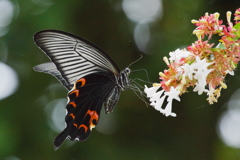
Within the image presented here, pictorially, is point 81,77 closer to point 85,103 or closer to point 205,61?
point 85,103

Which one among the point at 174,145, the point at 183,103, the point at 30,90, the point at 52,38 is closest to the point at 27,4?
the point at 30,90

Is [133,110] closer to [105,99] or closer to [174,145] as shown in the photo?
[174,145]

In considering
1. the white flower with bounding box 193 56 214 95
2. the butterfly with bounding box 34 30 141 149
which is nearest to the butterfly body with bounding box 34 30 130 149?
the butterfly with bounding box 34 30 141 149

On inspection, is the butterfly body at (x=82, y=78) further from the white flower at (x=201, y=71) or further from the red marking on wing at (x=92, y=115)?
the white flower at (x=201, y=71)

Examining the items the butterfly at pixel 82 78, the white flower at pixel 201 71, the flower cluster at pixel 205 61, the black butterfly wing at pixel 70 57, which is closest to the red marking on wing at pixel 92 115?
the butterfly at pixel 82 78

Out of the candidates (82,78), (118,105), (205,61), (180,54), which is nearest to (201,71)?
(205,61)

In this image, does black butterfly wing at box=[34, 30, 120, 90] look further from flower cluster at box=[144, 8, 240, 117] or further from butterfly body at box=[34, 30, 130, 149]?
flower cluster at box=[144, 8, 240, 117]

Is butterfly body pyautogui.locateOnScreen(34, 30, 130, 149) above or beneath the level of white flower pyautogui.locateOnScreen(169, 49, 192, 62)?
beneath

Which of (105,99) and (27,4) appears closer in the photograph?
(105,99)
